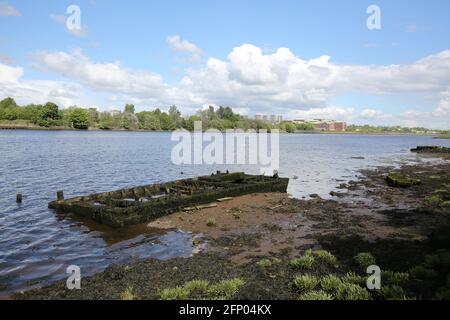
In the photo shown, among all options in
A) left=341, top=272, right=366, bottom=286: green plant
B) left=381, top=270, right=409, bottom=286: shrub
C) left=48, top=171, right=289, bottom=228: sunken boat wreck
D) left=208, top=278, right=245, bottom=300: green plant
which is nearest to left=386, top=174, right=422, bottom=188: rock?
left=48, top=171, right=289, bottom=228: sunken boat wreck

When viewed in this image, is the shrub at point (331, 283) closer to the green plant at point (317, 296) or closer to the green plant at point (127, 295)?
the green plant at point (317, 296)

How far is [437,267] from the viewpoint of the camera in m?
11.1

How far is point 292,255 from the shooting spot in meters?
14.3

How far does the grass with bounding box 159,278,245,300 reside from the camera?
32.4ft

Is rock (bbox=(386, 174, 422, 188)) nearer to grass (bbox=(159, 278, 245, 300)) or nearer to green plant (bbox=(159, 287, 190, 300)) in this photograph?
grass (bbox=(159, 278, 245, 300))

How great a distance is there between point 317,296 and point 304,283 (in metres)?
1.02

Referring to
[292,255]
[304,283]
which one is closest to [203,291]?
[304,283]

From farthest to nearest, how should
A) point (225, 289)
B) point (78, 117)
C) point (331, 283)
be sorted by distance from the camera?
1. point (78, 117)
2. point (331, 283)
3. point (225, 289)

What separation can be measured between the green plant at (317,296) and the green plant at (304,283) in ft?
1.57

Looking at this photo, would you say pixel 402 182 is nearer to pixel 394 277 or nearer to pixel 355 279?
pixel 394 277

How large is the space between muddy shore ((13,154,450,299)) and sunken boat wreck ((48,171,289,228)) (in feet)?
3.26
